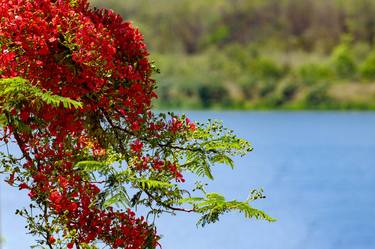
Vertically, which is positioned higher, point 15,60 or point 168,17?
point 168,17

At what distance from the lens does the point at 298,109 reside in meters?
100

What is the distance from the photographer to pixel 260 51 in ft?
395

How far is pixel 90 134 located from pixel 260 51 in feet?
379

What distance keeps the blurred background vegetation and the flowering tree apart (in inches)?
3349

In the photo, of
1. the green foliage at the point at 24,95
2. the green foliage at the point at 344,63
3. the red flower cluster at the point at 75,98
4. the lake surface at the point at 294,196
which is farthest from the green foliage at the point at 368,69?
the green foliage at the point at 24,95

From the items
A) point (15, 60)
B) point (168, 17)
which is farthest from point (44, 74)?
point (168, 17)

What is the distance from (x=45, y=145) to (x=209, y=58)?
108 meters

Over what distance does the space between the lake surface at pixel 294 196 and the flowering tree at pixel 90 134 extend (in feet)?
27.0

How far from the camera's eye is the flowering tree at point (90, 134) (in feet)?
17.4

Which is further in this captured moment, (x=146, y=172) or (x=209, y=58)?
(x=209, y=58)

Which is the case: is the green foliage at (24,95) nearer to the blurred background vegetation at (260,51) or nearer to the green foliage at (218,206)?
the green foliage at (218,206)

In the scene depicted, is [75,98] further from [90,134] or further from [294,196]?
[294,196]

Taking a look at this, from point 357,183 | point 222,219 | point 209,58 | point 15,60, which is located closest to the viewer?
point 15,60

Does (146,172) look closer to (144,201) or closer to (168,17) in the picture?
(144,201)
